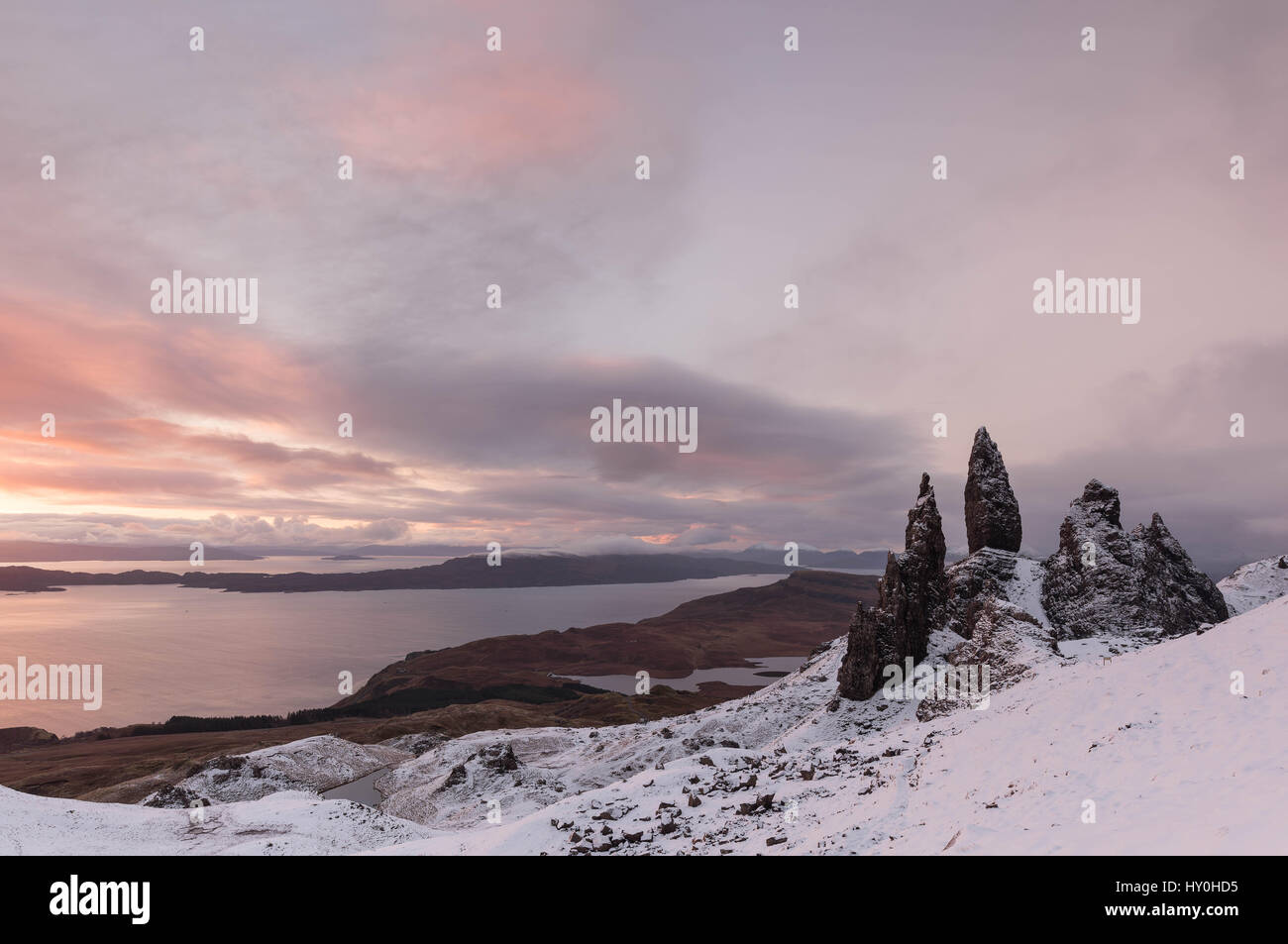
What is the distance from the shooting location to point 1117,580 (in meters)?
53.6

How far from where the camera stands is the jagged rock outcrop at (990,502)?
64.7 m

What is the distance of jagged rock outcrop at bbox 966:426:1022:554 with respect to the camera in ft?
212

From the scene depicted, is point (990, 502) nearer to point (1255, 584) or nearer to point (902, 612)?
point (902, 612)

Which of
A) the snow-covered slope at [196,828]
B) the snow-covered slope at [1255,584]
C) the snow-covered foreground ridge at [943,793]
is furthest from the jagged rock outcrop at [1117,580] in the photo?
the snow-covered slope at [196,828]

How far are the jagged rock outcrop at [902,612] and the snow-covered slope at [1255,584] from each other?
107 feet

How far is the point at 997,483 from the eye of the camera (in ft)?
215

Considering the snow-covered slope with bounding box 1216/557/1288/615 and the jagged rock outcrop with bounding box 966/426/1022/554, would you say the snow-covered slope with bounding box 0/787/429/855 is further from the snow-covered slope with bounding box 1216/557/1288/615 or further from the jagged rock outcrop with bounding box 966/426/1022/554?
the snow-covered slope with bounding box 1216/557/1288/615

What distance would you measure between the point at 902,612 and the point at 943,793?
36471 mm

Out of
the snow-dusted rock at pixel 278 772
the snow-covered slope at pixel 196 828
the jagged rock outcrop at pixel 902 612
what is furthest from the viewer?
the snow-dusted rock at pixel 278 772

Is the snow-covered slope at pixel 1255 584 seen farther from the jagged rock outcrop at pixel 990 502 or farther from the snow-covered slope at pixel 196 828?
the snow-covered slope at pixel 196 828

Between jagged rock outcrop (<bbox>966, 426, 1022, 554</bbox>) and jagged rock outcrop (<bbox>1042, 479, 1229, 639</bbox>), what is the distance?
5041 millimetres

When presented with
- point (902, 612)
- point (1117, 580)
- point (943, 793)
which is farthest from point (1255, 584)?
point (943, 793)

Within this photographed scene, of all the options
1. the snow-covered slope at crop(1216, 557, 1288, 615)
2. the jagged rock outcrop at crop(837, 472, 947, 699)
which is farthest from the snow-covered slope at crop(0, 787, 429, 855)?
the snow-covered slope at crop(1216, 557, 1288, 615)
